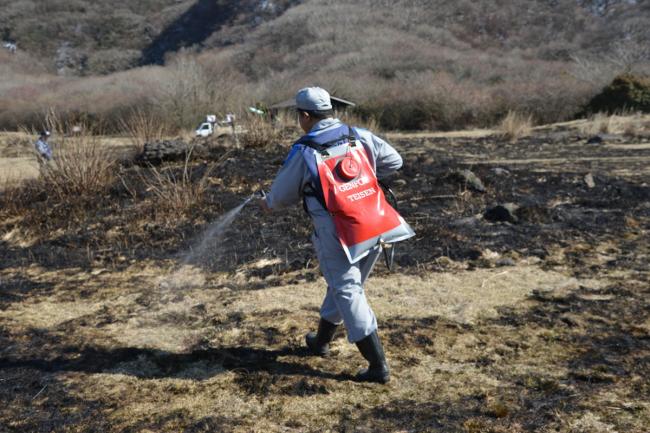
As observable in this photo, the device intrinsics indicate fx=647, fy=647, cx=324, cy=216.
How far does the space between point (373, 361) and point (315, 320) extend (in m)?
1.06

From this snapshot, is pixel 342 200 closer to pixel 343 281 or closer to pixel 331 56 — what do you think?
pixel 343 281

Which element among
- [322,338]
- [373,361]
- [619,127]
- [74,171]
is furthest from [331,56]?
[373,361]

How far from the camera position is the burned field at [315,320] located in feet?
10.1

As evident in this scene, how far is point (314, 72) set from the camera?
3962cm

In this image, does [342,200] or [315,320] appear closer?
[342,200]

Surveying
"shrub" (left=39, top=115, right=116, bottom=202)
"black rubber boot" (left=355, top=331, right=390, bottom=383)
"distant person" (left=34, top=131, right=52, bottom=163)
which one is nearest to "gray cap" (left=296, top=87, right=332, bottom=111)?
"black rubber boot" (left=355, top=331, right=390, bottom=383)

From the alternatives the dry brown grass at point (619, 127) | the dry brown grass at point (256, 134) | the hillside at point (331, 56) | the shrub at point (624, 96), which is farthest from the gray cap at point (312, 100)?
the shrub at point (624, 96)

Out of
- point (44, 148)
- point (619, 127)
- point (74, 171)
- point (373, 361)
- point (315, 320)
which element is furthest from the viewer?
point (619, 127)

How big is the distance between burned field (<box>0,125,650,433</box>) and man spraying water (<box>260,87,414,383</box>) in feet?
1.54

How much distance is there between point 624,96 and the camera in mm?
22375

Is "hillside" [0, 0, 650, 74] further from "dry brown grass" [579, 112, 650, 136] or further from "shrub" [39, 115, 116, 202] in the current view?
"shrub" [39, 115, 116, 202]

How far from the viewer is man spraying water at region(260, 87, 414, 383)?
3.04 m

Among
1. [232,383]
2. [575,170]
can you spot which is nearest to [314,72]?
A: [575,170]

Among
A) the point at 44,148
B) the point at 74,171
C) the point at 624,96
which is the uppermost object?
the point at 74,171
